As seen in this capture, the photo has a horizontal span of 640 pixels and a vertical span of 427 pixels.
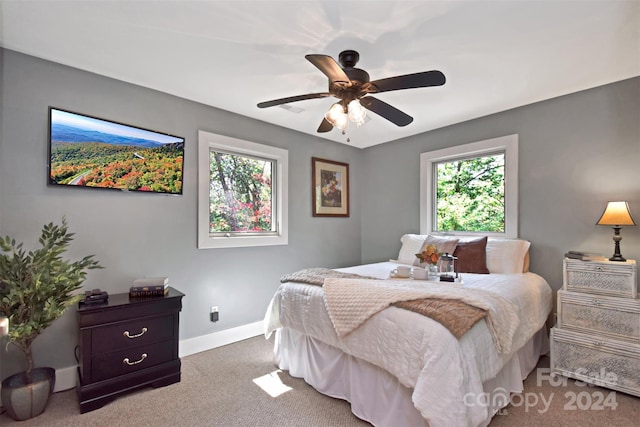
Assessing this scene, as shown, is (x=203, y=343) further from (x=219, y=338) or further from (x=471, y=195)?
(x=471, y=195)

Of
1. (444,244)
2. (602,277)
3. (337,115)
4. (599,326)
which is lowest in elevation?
(599,326)

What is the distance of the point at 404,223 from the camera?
13.6ft

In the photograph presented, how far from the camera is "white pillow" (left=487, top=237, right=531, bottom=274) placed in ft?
9.23

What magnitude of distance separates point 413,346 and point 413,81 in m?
1.50

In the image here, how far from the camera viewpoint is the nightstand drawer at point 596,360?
81.6 inches

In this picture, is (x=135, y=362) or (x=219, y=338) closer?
(x=135, y=362)

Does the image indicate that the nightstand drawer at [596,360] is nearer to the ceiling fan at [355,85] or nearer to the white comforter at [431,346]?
the white comforter at [431,346]

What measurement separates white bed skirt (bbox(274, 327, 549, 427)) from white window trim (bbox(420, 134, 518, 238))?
1195mm

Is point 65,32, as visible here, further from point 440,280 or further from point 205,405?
point 440,280

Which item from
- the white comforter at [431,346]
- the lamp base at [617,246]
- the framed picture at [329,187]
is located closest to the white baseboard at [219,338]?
the white comforter at [431,346]

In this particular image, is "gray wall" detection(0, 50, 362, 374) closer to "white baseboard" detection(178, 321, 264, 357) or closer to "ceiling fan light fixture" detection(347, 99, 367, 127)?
"white baseboard" detection(178, 321, 264, 357)

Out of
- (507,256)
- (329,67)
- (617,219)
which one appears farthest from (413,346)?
(617,219)

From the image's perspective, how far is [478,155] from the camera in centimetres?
352

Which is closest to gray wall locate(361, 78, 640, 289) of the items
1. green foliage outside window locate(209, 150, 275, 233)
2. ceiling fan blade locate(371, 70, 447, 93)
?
ceiling fan blade locate(371, 70, 447, 93)
